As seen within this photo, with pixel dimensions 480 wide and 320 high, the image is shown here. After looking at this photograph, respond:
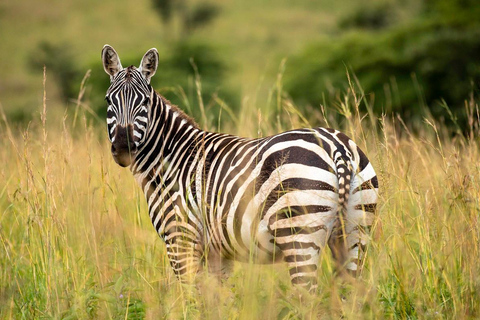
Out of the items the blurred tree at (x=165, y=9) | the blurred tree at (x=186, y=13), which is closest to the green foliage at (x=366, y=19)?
the blurred tree at (x=186, y=13)

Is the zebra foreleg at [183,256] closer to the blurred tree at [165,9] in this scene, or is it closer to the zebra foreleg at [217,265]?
the zebra foreleg at [217,265]

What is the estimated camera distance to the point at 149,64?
4.79 metres

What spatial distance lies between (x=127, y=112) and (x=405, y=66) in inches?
685

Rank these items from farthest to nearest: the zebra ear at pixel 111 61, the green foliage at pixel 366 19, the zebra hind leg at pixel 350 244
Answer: the green foliage at pixel 366 19 → the zebra ear at pixel 111 61 → the zebra hind leg at pixel 350 244

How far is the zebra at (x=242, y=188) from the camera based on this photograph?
359 centimetres

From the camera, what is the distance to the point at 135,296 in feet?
13.5

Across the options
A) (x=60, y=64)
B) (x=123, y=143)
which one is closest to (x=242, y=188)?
(x=123, y=143)

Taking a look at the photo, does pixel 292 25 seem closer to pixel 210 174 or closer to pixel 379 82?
pixel 379 82

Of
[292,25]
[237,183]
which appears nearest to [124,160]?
[237,183]

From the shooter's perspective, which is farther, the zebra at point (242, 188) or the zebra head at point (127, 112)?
the zebra head at point (127, 112)

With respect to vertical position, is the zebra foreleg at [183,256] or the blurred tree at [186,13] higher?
the blurred tree at [186,13]

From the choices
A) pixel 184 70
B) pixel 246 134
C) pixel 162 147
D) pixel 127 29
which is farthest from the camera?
pixel 127 29

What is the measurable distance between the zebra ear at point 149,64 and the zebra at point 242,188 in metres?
0.01

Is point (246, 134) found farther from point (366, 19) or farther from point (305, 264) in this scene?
point (366, 19)
